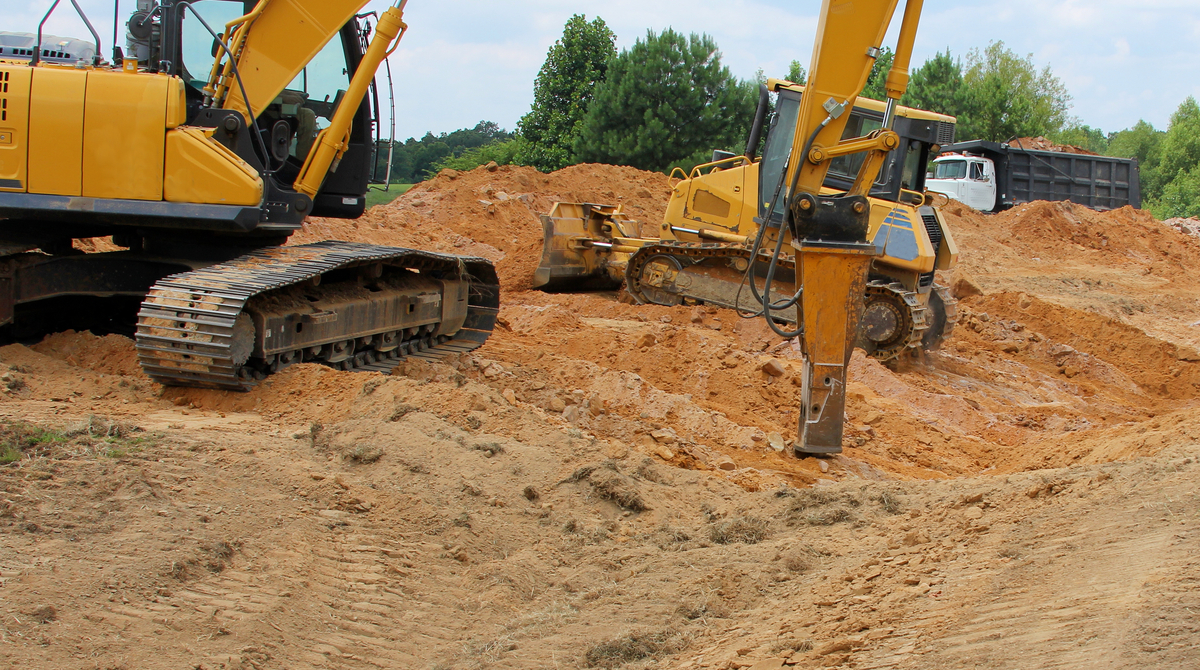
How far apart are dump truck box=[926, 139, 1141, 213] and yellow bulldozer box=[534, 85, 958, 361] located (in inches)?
697

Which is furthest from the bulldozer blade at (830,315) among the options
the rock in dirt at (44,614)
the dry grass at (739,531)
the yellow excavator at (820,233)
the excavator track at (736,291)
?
the rock in dirt at (44,614)

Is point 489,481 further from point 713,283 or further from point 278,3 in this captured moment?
point 713,283

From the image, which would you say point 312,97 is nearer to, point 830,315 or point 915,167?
point 830,315

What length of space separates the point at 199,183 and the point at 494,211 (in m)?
11.7

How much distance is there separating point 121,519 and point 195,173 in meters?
3.19

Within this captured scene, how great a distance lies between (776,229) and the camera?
10.4 m

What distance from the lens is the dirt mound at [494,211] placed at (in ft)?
47.2

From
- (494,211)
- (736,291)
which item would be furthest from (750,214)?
(494,211)

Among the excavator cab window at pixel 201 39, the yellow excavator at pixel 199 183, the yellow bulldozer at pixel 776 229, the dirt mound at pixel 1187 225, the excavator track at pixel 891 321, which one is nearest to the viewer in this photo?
the yellow excavator at pixel 199 183

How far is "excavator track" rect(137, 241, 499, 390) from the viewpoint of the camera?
5.62 metres

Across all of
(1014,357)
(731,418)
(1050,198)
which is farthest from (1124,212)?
(731,418)

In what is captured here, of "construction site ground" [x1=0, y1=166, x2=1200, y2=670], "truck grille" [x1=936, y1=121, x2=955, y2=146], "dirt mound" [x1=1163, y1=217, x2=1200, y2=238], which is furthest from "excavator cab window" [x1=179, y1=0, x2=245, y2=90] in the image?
"dirt mound" [x1=1163, y1=217, x2=1200, y2=238]

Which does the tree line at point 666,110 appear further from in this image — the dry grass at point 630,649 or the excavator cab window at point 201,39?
the dry grass at point 630,649

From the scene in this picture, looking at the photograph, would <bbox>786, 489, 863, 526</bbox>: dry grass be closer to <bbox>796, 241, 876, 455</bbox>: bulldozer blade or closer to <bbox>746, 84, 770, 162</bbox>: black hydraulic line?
<bbox>796, 241, 876, 455</bbox>: bulldozer blade
